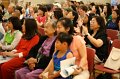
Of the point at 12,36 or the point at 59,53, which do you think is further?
the point at 12,36

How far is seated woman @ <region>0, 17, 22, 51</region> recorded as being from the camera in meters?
4.08

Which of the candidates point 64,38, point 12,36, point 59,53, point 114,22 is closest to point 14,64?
point 12,36

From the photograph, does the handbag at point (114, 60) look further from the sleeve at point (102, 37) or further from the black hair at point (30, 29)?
the black hair at point (30, 29)

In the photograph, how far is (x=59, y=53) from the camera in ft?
9.93

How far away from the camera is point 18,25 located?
421 cm

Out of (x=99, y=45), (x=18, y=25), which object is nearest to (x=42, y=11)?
(x=18, y=25)

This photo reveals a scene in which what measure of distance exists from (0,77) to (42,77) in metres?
1.21

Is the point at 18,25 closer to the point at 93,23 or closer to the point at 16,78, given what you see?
the point at 16,78

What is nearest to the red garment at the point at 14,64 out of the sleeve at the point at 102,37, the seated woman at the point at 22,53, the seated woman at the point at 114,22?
the seated woman at the point at 22,53

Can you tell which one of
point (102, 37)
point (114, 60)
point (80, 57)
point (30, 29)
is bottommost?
point (114, 60)

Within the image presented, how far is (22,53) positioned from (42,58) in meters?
0.56

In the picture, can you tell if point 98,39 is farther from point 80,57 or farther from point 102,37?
point 80,57

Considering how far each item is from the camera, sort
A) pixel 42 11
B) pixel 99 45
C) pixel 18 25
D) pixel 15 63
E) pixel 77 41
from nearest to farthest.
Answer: pixel 77 41 → pixel 99 45 → pixel 15 63 → pixel 18 25 → pixel 42 11

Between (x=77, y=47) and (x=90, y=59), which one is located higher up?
(x=77, y=47)
